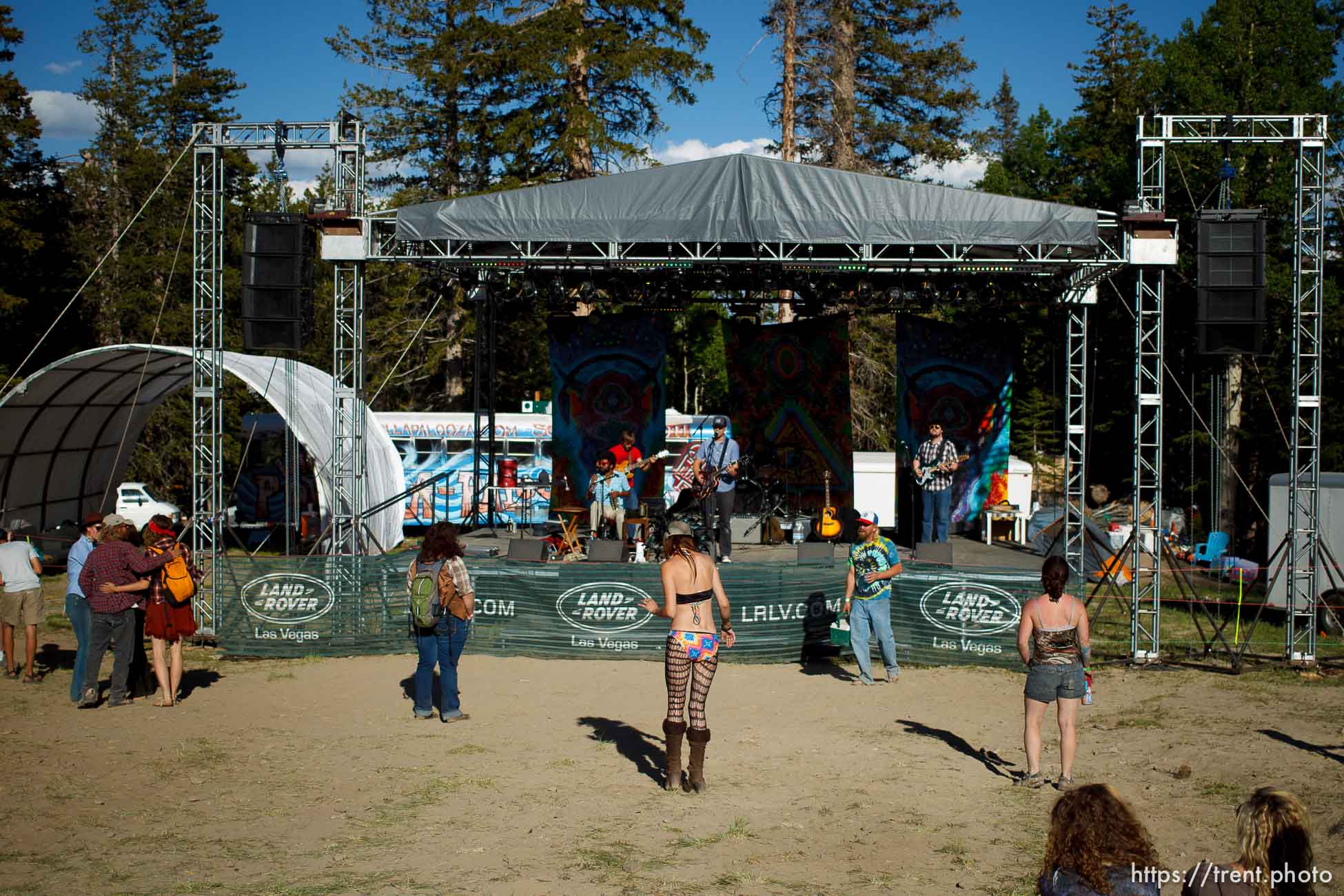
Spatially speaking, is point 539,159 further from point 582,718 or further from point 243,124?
point 582,718

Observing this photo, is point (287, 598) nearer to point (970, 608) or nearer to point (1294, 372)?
point (970, 608)

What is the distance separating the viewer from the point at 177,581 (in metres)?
→ 9.98

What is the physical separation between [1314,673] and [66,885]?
36.1 feet

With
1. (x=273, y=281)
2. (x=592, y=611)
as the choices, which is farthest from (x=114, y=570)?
(x=273, y=281)

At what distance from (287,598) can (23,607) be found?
2.39m

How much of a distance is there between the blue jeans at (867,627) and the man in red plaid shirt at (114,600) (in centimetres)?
585

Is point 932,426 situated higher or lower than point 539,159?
lower

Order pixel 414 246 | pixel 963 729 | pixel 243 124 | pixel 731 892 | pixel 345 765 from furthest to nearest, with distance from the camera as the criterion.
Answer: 1. pixel 414 246
2. pixel 243 124
3. pixel 963 729
4. pixel 345 765
5. pixel 731 892

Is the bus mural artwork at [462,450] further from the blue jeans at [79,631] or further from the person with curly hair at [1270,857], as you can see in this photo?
the person with curly hair at [1270,857]

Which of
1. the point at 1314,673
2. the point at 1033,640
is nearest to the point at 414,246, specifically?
the point at 1033,640

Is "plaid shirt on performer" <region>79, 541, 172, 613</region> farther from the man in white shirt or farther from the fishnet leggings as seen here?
the fishnet leggings

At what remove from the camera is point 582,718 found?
9805mm

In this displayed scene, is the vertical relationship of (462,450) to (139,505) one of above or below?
above

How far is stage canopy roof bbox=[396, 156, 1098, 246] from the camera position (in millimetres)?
13883
